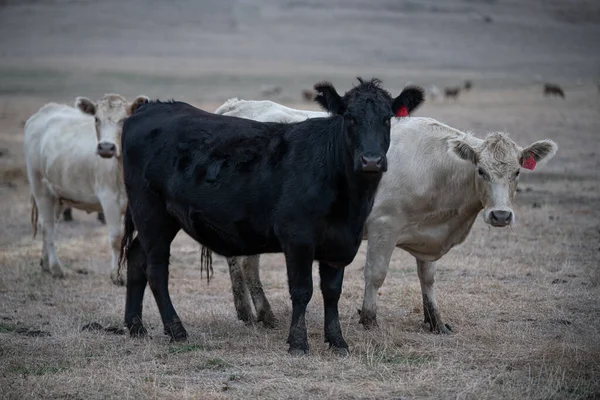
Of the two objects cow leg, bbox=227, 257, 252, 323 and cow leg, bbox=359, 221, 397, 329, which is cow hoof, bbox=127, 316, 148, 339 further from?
cow leg, bbox=359, 221, 397, 329

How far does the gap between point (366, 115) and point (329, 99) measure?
37 cm

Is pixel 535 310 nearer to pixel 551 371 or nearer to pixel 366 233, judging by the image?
pixel 366 233

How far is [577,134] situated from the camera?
85.5ft

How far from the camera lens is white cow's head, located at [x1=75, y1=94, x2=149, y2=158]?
11.1 m

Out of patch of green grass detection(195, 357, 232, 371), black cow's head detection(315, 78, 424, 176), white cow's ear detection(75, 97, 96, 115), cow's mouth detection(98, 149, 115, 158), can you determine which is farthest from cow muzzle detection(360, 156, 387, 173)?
white cow's ear detection(75, 97, 96, 115)

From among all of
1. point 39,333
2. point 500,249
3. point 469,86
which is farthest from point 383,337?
point 469,86

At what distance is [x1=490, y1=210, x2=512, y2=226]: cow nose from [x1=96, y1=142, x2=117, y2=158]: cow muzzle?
5.11 meters

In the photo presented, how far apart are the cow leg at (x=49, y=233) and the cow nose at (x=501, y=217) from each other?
20.2 ft

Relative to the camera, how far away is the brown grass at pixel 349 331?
6297mm

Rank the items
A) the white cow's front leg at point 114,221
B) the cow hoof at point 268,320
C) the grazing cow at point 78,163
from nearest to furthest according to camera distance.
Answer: the cow hoof at point 268,320 → the grazing cow at point 78,163 → the white cow's front leg at point 114,221

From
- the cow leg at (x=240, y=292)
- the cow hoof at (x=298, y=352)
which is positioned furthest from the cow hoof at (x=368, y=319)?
the cow hoof at (x=298, y=352)

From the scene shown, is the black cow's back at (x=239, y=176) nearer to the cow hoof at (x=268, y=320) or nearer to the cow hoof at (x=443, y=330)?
the cow hoof at (x=268, y=320)

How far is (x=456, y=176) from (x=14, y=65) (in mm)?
77086

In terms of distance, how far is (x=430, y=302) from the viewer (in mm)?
8477
